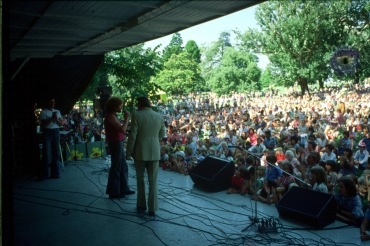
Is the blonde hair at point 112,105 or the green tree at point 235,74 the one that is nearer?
the blonde hair at point 112,105

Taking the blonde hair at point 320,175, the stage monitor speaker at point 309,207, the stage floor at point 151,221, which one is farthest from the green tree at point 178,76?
the stage monitor speaker at point 309,207

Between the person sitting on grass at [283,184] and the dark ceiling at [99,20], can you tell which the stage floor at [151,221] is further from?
the dark ceiling at [99,20]

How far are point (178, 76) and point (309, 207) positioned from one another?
91.6 ft

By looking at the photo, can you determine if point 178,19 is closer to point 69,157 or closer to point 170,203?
point 170,203

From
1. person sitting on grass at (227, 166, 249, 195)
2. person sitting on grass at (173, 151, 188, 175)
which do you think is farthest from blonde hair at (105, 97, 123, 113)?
person sitting on grass at (173, 151, 188, 175)

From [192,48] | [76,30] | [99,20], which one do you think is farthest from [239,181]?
[192,48]

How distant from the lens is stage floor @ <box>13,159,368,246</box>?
327cm

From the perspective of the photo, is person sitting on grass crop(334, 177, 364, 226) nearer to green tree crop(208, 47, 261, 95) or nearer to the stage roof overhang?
the stage roof overhang

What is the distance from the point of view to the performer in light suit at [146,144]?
3797 millimetres

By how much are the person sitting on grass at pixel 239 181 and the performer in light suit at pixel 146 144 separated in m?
1.54

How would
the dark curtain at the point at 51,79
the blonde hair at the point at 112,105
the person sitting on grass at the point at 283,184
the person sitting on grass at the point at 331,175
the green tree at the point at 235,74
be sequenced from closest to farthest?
the blonde hair at the point at 112,105
the person sitting on grass at the point at 283,184
the person sitting on grass at the point at 331,175
the dark curtain at the point at 51,79
the green tree at the point at 235,74

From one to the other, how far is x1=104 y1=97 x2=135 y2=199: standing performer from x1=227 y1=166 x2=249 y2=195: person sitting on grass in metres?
1.71

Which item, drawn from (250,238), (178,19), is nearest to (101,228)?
(250,238)

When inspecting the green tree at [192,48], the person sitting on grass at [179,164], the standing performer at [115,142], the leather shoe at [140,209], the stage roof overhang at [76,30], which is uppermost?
the green tree at [192,48]
